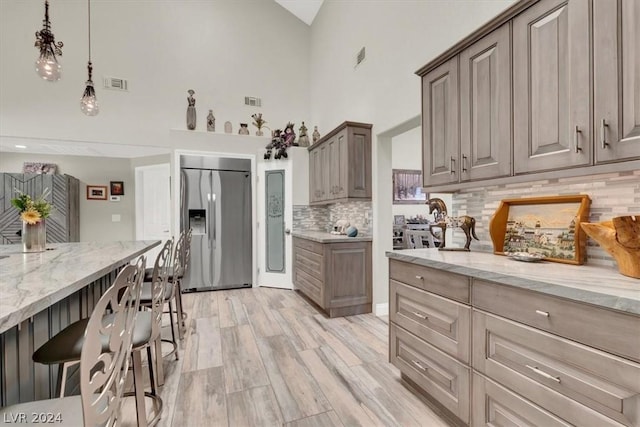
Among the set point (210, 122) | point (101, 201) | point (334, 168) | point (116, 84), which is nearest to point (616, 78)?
point (334, 168)

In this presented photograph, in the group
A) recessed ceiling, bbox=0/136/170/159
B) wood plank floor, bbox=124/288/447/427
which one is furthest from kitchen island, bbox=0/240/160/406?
recessed ceiling, bbox=0/136/170/159

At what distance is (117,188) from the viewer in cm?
585

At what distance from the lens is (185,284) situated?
185 inches

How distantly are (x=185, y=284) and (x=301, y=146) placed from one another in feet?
9.76

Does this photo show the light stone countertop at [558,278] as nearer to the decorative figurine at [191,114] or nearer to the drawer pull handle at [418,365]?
the drawer pull handle at [418,365]

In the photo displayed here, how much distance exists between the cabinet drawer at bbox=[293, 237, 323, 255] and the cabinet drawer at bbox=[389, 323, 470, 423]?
1632 mm

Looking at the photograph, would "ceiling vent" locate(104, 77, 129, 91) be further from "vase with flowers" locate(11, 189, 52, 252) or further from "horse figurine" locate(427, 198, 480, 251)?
"horse figurine" locate(427, 198, 480, 251)

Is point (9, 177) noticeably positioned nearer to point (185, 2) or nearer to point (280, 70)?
point (185, 2)

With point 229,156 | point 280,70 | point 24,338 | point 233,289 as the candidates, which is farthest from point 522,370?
point 280,70

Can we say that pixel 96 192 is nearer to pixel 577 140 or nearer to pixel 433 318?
pixel 433 318

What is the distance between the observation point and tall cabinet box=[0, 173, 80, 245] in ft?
15.9

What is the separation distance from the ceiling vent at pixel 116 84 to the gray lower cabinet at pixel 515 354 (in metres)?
5.50

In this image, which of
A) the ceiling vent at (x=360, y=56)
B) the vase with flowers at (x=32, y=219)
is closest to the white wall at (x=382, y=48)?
the ceiling vent at (x=360, y=56)

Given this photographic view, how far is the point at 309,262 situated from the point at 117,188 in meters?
4.45
